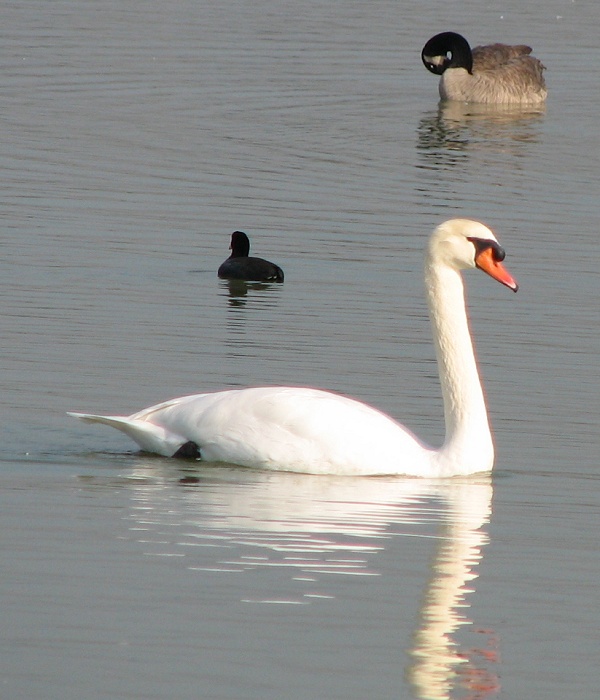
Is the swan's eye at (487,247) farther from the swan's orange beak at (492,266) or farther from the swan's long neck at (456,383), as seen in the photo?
the swan's long neck at (456,383)

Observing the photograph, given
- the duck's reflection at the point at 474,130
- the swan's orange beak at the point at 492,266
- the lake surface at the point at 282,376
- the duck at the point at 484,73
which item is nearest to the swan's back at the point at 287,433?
the lake surface at the point at 282,376

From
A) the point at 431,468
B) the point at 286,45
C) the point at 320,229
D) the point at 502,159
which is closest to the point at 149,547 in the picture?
the point at 431,468

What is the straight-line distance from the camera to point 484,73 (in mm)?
27125

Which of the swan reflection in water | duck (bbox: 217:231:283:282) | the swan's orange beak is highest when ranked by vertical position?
the swan's orange beak

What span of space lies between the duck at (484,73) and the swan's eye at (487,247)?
17489 millimetres

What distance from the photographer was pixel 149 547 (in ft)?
21.7

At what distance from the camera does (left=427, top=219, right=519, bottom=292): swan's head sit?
8.58 metres

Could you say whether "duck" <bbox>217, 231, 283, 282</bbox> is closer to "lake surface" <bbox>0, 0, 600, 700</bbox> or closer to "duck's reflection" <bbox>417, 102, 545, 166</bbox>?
"lake surface" <bbox>0, 0, 600, 700</bbox>

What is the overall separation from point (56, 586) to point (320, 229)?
9.70 metres

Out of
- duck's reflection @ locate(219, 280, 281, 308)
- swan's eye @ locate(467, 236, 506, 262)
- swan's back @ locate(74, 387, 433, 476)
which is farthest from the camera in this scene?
duck's reflection @ locate(219, 280, 281, 308)

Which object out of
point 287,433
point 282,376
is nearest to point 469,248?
point 287,433

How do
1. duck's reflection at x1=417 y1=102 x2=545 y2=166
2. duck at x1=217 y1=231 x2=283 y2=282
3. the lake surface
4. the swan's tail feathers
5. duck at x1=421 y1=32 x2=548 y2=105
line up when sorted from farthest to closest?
duck at x1=421 y1=32 x2=548 y2=105, duck's reflection at x1=417 y1=102 x2=545 y2=166, duck at x1=217 y1=231 x2=283 y2=282, the swan's tail feathers, the lake surface

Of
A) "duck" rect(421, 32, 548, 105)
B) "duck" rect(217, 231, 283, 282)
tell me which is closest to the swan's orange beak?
"duck" rect(217, 231, 283, 282)

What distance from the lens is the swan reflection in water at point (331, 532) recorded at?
5.72 m
